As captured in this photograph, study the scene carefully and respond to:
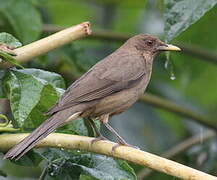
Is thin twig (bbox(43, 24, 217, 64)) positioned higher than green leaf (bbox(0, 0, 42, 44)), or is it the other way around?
green leaf (bbox(0, 0, 42, 44))

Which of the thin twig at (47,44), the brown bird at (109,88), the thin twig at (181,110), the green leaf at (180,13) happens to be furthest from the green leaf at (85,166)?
the thin twig at (181,110)

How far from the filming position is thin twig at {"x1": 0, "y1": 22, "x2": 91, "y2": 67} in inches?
149

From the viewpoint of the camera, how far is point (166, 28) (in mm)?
4129

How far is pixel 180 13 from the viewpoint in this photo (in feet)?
13.6

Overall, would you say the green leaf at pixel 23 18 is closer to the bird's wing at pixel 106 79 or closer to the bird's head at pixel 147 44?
the bird's wing at pixel 106 79

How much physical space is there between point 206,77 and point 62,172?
354 cm

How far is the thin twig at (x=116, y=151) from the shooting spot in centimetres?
326

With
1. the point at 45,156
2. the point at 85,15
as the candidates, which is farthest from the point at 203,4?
the point at 85,15

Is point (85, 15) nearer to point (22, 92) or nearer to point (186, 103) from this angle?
point (186, 103)

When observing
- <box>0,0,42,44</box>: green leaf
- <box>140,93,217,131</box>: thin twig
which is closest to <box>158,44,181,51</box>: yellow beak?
<box>140,93,217,131</box>: thin twig

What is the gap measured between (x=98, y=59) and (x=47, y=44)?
304 centimetres

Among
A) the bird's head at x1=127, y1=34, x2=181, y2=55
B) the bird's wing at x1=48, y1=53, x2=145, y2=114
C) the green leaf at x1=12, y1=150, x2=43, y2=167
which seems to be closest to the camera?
the green leaf at x1=12, y1=150, x2=43, y2=167

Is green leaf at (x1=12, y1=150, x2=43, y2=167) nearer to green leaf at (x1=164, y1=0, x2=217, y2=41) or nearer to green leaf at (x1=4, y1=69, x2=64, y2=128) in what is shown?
green leaf at (x1=4, y1=69, x2=64, y2=128)

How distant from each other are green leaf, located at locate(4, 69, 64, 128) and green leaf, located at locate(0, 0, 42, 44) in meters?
1.14
